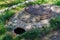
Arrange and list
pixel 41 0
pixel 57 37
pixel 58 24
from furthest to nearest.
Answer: pixel 41 0 → pixel 58 24 → pixel 57 37

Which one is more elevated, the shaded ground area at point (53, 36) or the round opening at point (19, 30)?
the shaded ground area at point (53, 36)

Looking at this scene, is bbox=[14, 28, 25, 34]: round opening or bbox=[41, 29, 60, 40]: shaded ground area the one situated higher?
bbox=[41, 29, 60, 40]: shaded ground area

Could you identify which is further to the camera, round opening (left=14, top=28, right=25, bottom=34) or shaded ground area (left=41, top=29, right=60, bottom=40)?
round opening (left=14, top=28, right=25, bottom=34)

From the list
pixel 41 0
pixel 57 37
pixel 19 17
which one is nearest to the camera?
pixel 57 37

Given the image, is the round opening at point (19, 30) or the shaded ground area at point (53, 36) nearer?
the shaded ground area at point (53, 36)

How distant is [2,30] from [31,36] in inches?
34.5

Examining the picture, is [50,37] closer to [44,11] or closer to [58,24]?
[58,24]

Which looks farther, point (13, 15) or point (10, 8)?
point (10, 8)

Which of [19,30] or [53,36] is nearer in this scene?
[53,36]

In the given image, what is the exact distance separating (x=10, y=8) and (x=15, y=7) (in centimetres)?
23

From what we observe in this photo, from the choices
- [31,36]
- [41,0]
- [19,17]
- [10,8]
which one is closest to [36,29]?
[31,36]

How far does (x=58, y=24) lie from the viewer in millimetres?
6059

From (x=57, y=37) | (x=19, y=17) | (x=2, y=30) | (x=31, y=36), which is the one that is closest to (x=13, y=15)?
(x=19, y=17)

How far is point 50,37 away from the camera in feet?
18.5
